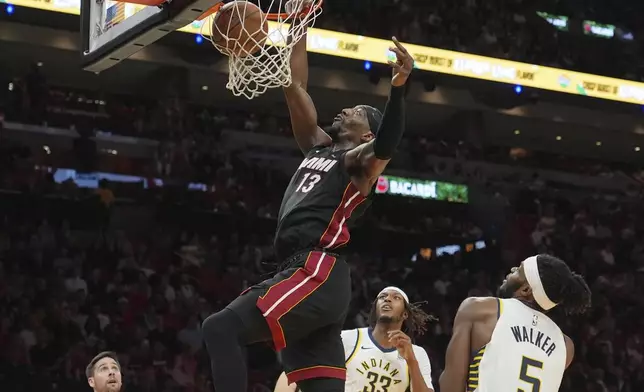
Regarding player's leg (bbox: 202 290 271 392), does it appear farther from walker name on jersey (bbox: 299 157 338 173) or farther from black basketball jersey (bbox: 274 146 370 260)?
walker name on jersey (bbox: 299 157 338 173)

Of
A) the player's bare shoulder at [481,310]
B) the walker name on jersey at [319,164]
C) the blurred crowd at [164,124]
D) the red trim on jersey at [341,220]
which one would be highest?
the blurred crowd at [164,124]

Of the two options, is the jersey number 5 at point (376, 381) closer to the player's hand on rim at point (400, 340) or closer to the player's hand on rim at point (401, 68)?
the player's hand on rim at point (400, 340)

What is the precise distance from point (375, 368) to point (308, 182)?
2.41 meters

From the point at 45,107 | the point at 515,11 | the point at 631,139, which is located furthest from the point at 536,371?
the point at 631,139

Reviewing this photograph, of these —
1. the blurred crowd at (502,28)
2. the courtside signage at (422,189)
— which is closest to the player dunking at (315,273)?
the blurred crowd at (502,28)

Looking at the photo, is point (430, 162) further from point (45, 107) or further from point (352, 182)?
point (352, 182)

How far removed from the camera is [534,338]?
15.0ft

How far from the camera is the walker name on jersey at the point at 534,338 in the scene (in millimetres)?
4520

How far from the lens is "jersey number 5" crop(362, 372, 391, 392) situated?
20.9 feet

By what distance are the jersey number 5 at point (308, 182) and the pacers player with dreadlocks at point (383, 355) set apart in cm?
214

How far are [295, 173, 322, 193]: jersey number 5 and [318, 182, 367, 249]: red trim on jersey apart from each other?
0.14 m

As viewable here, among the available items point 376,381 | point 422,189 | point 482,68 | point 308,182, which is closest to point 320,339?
point 308,182

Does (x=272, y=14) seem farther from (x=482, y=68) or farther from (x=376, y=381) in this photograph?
(x=482, y=68)

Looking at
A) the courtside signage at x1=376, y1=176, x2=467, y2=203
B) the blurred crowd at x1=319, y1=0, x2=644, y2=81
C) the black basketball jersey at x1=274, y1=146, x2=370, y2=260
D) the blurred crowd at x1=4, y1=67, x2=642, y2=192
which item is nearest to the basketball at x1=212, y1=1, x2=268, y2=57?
the black basketball jersey at x1=274, y1=146, x2=370, y2=260
